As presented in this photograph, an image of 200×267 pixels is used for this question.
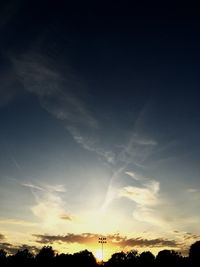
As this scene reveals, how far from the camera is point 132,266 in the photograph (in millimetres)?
174375

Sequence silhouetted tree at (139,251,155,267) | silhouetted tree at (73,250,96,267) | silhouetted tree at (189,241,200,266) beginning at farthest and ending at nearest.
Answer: silhouetted tree at (73,250,96,267) < silhouetted tree at (139,251,155,267) < silhouetted tree at (189,241,200,266)

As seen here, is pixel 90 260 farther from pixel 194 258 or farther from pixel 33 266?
pixel 194 258

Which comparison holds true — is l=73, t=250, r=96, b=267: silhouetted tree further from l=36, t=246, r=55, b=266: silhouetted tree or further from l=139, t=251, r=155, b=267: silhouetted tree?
l=139, t=251, r=155, b=267: silhouetted tree

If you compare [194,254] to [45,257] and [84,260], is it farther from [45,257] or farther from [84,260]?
[45,257]

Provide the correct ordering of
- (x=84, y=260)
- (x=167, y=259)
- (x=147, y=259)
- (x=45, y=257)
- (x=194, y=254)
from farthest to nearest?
(x=45, y=257) < (x=84, y=260) < (x=147, y=259) < (x=167, y=259) < (x=194, y=254)

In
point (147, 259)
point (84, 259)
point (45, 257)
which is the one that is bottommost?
point (147, 259)

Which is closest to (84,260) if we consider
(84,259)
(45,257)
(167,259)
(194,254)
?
(84,259)

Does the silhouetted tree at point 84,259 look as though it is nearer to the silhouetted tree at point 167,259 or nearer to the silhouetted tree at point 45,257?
the silhouetted tree at point 45,257

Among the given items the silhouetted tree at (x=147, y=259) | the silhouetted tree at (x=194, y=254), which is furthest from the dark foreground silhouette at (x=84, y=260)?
the silhouetted tree at (x=194, y=254)

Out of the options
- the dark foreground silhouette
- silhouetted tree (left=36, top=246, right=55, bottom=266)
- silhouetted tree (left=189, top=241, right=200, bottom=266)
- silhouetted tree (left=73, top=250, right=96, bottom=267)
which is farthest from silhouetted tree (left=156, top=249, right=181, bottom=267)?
silhouetted tree (left=36, top=246, right=55, bottom=266)

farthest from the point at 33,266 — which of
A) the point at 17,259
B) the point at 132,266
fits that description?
the point at 132,266

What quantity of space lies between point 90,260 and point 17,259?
42.5m

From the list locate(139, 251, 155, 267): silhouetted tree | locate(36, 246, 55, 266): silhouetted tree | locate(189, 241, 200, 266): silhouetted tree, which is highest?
locate(36, 246, 55, 266): silhouetted tree

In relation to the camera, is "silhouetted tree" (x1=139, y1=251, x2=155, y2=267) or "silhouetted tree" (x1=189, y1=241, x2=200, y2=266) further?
"silhouetted tree" (x1=139, y1=251, x2=155, y2=267)
